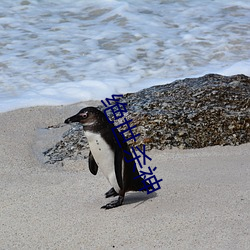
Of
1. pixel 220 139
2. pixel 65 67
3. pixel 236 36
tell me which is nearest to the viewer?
pixel 220 139

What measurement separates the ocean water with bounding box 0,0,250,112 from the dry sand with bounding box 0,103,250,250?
2057 millimetres

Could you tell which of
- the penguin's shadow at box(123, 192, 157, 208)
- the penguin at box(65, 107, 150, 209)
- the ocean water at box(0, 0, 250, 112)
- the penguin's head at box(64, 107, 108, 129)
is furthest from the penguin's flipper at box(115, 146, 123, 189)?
the ocean water at box(0, 0, 250, 112)

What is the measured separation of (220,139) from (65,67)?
345 cm

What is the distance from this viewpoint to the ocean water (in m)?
7.22

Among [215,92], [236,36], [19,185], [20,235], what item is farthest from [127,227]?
[236,36]

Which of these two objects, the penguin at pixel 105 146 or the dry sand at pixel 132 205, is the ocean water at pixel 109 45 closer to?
the dry sand at pixel 132 205

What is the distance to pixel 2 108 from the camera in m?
6.35

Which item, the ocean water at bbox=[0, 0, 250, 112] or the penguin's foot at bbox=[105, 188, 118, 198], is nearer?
the penguin's foot at bbox=[105, 188, 118, 198]

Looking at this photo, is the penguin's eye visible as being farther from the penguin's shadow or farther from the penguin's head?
the penguin's shadow

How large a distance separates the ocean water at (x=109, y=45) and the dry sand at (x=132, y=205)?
2057mm

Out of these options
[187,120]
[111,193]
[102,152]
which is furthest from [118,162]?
[187,120]

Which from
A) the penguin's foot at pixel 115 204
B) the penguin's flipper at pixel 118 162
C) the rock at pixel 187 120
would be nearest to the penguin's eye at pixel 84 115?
the penguin's flipper at pixel 118 162

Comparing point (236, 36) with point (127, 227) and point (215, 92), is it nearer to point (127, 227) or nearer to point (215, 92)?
point (215, 92)

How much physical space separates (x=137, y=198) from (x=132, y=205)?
15cm
